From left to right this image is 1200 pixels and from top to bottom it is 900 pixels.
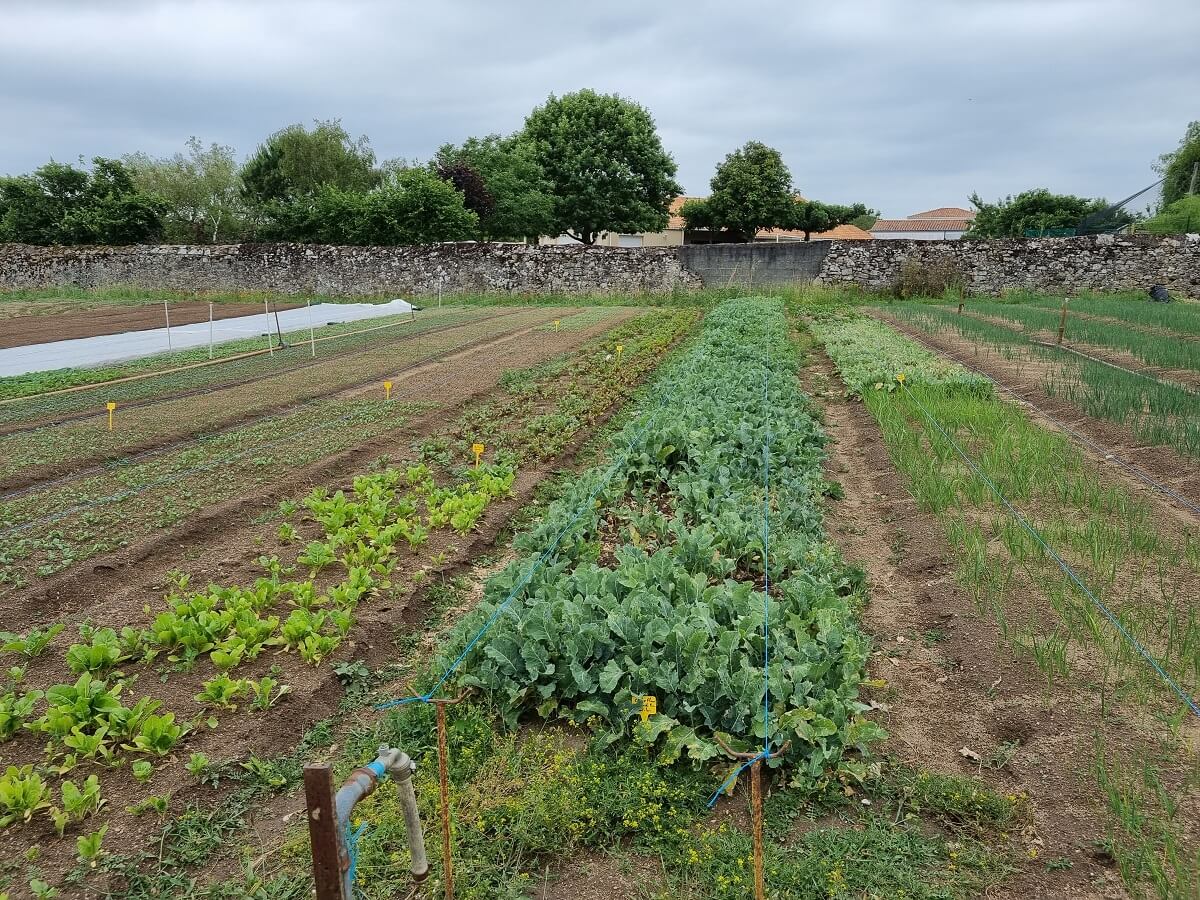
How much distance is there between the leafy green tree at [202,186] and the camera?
48.8 metres

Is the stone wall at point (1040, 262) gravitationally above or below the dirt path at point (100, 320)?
above

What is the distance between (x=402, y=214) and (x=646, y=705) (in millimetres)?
29899

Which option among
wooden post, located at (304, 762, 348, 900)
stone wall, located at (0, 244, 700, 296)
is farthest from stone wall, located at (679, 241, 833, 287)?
wooden post, located at (304, 762, 348, 900)

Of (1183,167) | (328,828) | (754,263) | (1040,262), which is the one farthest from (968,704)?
(1183,167)

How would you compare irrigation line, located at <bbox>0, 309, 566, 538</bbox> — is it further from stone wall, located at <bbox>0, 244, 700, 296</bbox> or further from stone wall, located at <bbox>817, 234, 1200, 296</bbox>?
stone wall, located at <bbox>817, 234, 1200, 296</bbox>

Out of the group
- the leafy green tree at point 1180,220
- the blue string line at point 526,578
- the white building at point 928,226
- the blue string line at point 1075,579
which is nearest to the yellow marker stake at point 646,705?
the blue string line at point 526,578

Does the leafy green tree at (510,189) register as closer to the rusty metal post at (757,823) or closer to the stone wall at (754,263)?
the stone wall at (754,263)

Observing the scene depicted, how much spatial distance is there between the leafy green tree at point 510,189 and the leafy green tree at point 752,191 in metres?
12.5

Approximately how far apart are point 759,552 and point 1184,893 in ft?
9.69

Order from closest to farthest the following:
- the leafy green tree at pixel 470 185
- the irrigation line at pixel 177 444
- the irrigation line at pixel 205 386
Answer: the irrigation line at pixel 177 444, the irrigation line at pixel 205 386, the leafy green tree at pixel 470 185

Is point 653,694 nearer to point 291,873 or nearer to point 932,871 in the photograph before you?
point 932,871

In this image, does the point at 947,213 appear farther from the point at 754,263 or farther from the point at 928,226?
the point at 754,263

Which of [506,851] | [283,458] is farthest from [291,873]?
[283,458]

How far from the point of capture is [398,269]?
2802 centimetres
